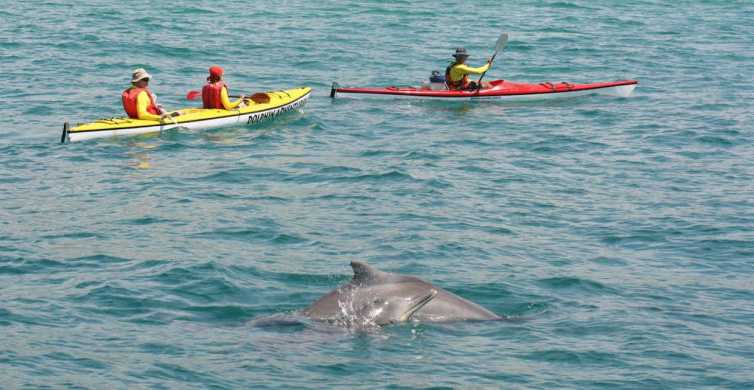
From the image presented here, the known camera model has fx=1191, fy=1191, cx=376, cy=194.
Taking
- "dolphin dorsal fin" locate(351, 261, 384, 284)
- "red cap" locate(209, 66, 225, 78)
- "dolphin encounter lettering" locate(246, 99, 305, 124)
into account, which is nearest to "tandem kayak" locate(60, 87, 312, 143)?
"dolphin encounter lettering" locate(246, 99, 305, 124)

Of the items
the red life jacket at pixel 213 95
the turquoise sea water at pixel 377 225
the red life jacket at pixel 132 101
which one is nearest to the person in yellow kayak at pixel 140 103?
the red life jacket at pixel 132 101

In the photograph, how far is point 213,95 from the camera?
22.4m

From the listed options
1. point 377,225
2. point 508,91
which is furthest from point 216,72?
point 377,225

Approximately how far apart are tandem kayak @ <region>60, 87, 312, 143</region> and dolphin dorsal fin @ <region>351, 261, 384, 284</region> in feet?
36.3

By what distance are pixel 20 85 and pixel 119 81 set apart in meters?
2.22

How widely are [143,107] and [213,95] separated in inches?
62.7

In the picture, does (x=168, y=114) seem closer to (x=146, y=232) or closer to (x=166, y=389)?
(x=146, y=232)

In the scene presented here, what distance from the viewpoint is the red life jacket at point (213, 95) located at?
73.6 feet

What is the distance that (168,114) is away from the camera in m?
21.5

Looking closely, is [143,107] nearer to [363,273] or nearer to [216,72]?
[216,72]

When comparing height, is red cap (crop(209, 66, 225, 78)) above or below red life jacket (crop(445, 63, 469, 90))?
above

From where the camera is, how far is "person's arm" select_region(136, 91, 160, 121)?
2128 cm

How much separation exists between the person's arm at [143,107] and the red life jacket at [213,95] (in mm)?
1390

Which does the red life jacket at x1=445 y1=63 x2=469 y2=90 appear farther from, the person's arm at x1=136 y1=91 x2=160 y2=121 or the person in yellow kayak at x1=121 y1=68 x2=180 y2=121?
the person's arm at x1=136 y1=91 x2=160 y2=121
